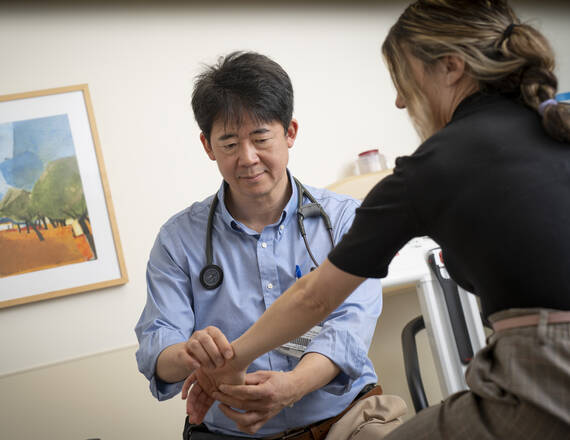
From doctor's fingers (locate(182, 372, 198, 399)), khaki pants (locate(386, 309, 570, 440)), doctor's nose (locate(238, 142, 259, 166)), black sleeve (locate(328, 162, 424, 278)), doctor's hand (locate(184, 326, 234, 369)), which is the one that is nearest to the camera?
khaki pants (locate(386, 309, 570, 440))

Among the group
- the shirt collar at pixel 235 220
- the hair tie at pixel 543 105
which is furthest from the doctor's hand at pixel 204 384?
the hair tie at pixel 543 105

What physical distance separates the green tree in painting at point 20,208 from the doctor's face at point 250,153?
4.06ft

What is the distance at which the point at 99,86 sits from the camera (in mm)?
2488

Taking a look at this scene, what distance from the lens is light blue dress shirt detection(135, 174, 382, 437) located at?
1359 mm

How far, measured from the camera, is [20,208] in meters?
2.36

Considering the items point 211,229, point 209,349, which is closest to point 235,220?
point 211,229

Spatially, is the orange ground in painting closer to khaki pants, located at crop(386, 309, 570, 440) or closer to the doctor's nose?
the doctor's nose

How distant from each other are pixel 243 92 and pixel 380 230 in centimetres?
75

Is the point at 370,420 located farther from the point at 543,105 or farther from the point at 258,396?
the point at 543,105

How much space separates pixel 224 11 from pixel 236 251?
5.35 feet

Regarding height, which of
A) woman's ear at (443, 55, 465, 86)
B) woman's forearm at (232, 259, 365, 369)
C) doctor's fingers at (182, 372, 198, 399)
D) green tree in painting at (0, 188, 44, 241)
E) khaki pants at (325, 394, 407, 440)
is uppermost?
green tree in painting at (0, 188, 44, 241)

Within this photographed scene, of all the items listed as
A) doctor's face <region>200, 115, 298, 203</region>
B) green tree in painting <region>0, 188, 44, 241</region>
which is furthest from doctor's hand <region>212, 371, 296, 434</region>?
green tree in painting <region>0, 188, 44, 241</region>

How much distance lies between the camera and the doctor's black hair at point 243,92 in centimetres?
145

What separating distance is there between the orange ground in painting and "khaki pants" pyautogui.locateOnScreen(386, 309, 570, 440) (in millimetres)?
1934
